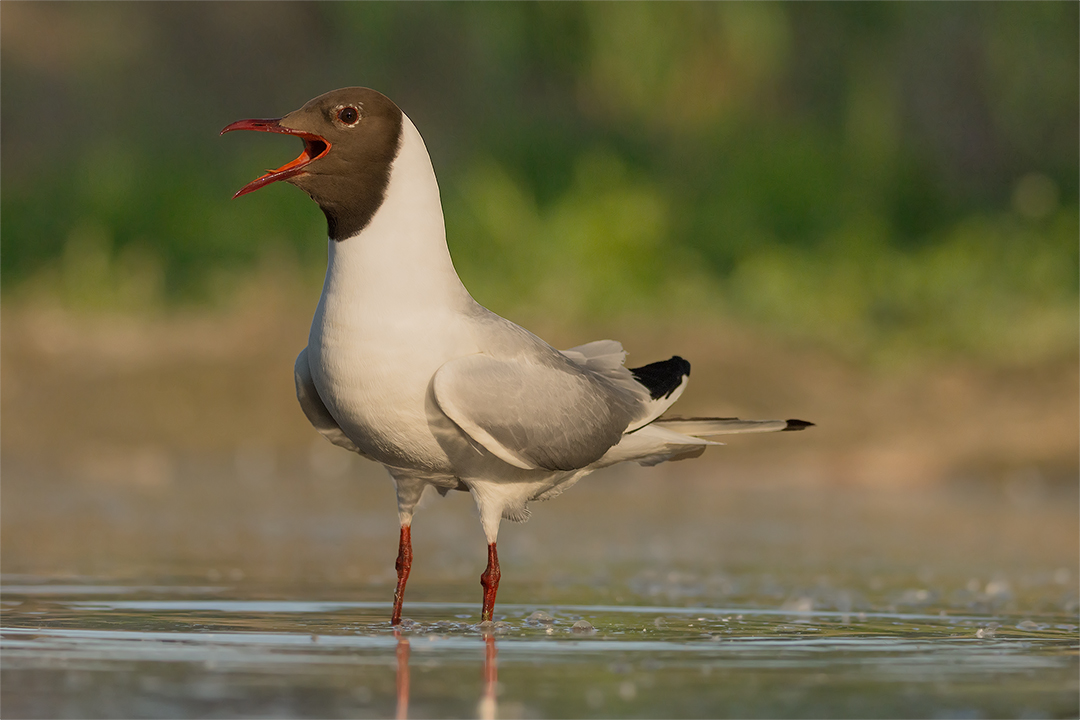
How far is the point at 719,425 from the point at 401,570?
1263mm

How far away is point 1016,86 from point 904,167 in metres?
1.31

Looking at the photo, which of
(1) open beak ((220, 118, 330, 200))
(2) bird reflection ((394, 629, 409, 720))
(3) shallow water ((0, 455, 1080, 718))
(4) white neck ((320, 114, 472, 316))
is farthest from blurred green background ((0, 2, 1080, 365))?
(2) bird reflection ((394, 629, 409, 720))

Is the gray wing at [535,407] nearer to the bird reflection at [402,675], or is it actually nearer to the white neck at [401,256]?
the white neck at [401,256]

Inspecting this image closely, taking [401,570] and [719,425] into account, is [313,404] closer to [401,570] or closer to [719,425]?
[401,570]

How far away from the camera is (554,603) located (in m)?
6.38

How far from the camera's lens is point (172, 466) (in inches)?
466

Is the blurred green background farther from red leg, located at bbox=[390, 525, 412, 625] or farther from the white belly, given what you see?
the white belly

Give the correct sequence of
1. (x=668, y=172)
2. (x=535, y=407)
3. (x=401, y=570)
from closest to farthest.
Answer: (x=535, y=407)
(x=401, y=570)
(x=668, y=172)

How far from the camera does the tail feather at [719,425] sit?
6.18 metres

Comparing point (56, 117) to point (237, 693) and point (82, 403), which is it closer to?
point (82, 403)

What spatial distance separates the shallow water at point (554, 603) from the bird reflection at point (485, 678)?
1 cm

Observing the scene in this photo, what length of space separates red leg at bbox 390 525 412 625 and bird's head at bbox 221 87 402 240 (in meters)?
1.14

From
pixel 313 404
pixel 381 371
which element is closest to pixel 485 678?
pixel 381 371

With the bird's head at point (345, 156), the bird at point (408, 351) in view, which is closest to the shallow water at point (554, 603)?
the bird at point (408, 351)
